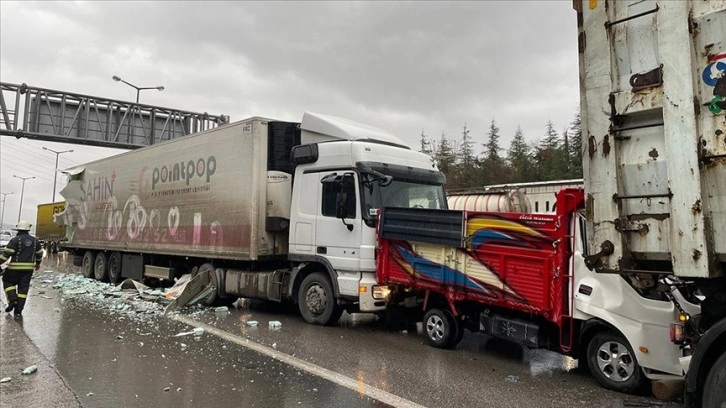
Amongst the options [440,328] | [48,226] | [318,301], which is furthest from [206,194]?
[48,226]

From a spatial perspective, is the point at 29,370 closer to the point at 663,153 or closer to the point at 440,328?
the point at 440,328

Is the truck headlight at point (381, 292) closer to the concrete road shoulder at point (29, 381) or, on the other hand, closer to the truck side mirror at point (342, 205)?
the truck side mirror at point (342, 205)

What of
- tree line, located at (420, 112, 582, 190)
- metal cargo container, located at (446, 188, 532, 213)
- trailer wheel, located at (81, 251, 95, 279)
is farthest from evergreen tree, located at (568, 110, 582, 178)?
trailer wheel, located at (81, 251, 95, 279)

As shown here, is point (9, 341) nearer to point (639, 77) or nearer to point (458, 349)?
point (458, 349)

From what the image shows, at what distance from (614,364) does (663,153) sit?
8.35 ft

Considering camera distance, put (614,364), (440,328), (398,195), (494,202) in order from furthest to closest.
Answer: (494,202) < (398,195) < (440,328) < (614,364)

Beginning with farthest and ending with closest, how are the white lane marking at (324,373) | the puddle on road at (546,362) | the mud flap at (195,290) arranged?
1. the mud flap at (195,290)
2. the puddle on road at (546,362)
3. the white lane marking at (324,373)

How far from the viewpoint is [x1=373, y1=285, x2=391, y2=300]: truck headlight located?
7430 mm

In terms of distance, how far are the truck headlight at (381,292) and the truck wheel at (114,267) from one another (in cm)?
942

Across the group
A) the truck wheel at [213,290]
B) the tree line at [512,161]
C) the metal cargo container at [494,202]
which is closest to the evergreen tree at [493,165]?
the tree line at [512,161]

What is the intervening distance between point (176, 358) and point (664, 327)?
5.25 m

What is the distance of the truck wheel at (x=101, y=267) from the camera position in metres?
14.6

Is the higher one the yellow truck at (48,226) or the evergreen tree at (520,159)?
the evergreen tree at (520,159)

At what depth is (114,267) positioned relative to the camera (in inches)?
559
